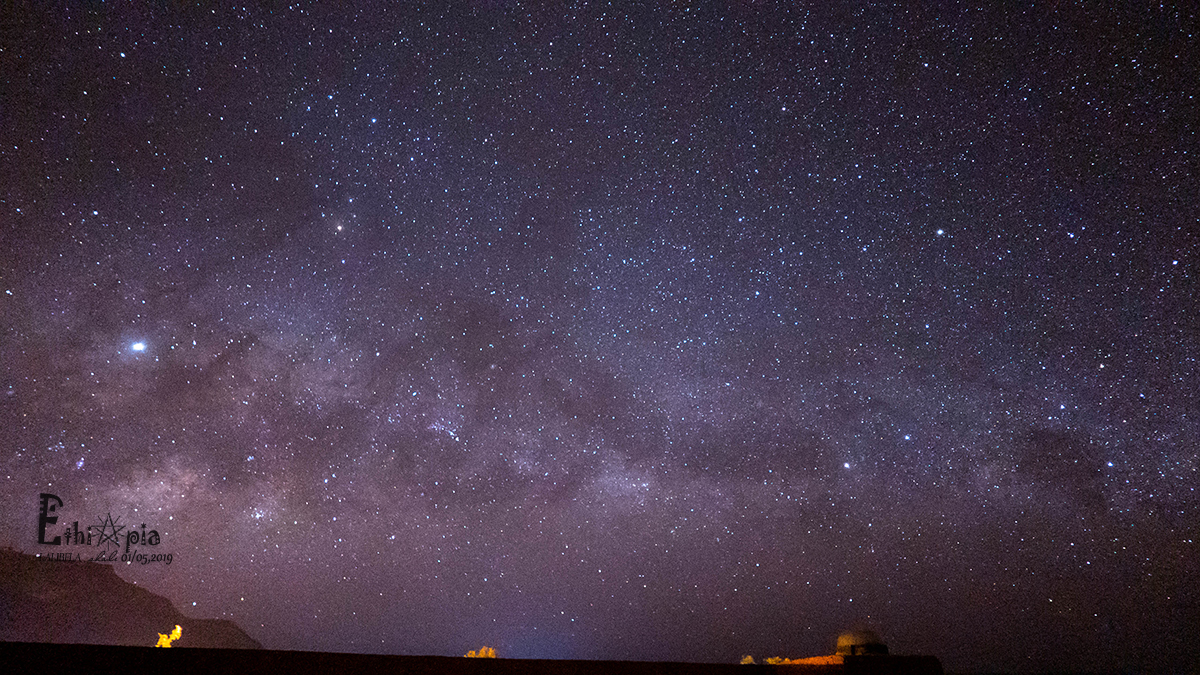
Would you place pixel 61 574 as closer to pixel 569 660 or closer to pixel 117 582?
pixel 117 582

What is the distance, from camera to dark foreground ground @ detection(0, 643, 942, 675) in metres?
2.88

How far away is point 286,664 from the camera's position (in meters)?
3.09

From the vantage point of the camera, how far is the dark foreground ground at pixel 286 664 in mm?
2879

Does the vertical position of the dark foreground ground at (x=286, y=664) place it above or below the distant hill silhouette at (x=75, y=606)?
above

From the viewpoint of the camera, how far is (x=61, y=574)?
183ft

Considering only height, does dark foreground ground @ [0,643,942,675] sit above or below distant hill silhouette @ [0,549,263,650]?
above

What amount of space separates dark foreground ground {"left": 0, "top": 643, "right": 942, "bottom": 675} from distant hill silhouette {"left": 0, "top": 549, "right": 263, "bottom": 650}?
54.6m

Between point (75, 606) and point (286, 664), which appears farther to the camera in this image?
point (75, 606)

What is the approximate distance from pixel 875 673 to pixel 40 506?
22429 millimetres

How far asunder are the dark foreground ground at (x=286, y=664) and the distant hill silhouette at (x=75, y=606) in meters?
54.6

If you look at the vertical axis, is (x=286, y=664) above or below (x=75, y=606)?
above

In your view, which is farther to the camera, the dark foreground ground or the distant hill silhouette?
the distant hill silhouette

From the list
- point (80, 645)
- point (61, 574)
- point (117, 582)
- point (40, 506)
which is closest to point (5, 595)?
point (61, 574)

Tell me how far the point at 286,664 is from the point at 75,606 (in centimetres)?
7659
